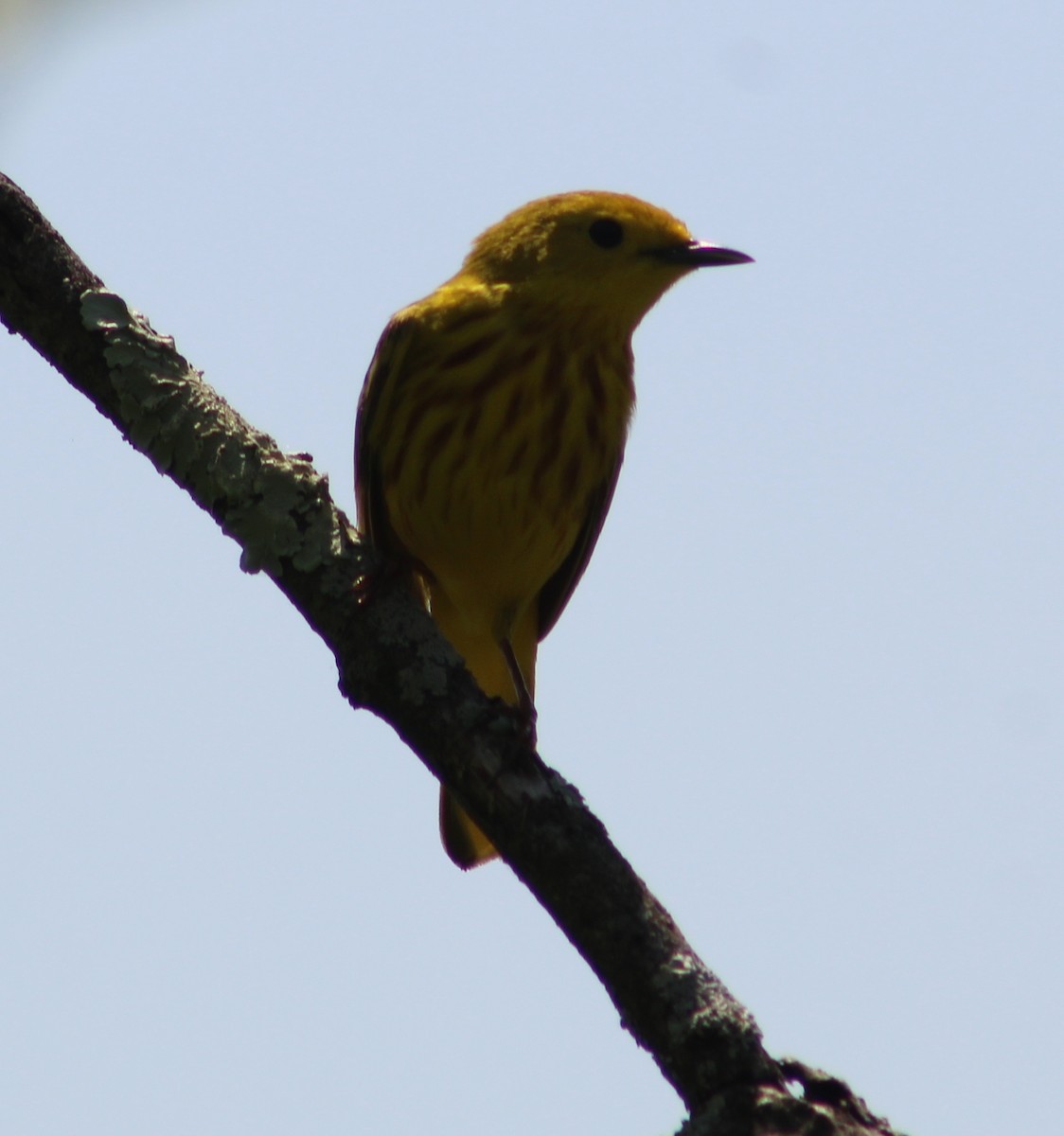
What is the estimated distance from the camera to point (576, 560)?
5.75m

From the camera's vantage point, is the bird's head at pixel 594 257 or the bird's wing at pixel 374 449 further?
the bird's head at pixel 594 257

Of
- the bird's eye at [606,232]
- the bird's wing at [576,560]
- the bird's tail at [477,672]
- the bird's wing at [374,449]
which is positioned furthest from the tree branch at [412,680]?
the bird's eye at [606,232]

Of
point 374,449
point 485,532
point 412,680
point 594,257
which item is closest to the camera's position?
point 412,680

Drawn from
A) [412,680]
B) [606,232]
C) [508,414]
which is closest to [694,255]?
[606,232]

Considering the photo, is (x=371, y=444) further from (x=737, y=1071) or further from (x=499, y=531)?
(x=737, y=1071)

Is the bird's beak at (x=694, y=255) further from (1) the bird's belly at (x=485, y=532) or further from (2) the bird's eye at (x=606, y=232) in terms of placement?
(1) the bird's belly at (x=485, y=532)

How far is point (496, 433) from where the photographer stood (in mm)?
5062

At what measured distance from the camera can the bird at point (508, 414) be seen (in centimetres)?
505

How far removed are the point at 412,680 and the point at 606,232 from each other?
8.78 ft

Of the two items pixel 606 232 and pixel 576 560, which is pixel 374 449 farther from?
pixel 606 232

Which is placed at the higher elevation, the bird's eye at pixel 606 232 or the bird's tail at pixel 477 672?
the bird's eye at pixel 606 232

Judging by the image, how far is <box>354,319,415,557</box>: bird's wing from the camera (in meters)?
5.16

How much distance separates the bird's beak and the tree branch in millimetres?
2225

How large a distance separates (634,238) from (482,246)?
2.01ft
